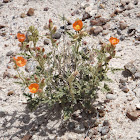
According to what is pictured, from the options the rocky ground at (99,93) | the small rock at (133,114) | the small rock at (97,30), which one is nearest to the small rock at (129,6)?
the rocky ground at (99,93)

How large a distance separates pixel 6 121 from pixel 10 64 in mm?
1221

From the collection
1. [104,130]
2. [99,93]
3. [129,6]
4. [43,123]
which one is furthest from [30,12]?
[104,130]

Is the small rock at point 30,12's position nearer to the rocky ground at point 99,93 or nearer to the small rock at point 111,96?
the rocky ground at point 99,93

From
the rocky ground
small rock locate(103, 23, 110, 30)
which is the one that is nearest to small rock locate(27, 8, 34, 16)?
the rocky ground

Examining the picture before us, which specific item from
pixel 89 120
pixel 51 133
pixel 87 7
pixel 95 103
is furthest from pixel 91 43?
pixel 51 133

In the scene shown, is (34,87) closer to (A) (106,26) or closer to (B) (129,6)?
(A) (106,26)

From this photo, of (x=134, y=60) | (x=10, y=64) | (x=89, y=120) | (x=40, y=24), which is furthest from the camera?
(x=40, y=24)

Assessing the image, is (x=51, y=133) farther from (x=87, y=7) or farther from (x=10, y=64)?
(x=87, y=7)

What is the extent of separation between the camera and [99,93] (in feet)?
10.3

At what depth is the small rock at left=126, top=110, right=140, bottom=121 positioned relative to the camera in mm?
2691

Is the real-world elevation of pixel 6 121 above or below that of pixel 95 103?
below

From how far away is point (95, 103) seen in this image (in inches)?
119

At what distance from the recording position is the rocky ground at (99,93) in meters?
2.76

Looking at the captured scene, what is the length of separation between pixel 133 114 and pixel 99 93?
0.61 meters
